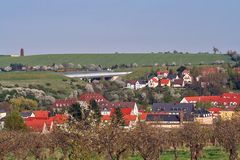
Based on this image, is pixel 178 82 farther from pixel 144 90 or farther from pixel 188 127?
pixel 188 127

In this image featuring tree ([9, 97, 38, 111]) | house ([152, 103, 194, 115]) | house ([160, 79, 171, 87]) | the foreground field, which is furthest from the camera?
house ([160, 79, 171, 87])

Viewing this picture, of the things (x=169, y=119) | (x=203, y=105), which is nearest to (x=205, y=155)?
(x=169, y=119)

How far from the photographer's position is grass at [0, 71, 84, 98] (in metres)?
124

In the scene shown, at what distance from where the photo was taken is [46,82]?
12962cm

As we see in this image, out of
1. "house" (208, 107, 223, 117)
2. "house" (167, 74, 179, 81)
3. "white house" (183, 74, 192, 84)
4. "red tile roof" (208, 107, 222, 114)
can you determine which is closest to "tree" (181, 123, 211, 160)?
"house" (208, 107, 223, 117)

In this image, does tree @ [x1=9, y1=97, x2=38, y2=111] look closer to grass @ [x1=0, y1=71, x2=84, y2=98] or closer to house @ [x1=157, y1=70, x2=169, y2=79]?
grass @ [x1=0, y1=71, x2=84, y2=98]

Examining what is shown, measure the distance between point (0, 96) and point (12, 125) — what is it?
129ft

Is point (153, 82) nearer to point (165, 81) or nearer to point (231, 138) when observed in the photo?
point (165, 81)

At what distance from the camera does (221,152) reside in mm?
57250

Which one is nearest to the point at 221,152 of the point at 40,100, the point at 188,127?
the point at 188,127

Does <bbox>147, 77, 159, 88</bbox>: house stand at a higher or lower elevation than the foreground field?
lower

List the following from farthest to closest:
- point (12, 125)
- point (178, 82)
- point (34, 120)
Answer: point (178, 82) → point (34, 120) → point (12, 125)

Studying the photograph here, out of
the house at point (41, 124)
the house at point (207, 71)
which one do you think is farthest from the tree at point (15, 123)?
the house at point (207, 71)

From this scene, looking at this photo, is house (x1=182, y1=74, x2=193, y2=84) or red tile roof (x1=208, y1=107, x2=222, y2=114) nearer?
red tile roof (x1=208, y1=107, x2=222, y2=114)
